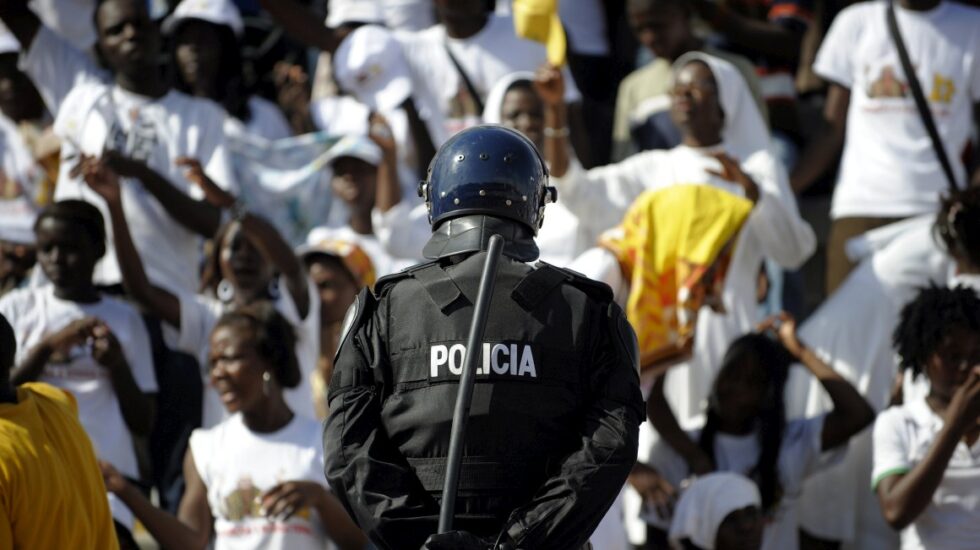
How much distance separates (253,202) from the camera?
8758mm

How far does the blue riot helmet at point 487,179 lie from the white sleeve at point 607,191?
3.49m

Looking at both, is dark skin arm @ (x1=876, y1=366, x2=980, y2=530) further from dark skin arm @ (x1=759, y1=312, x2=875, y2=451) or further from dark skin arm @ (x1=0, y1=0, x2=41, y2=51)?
dark skin arm @ (x1=0, y1=0, x2=41, y2=51)

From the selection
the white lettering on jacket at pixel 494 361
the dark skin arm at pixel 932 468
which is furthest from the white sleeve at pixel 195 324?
the white lettering on jacket at pixel 494 361

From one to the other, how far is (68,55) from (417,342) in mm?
5057

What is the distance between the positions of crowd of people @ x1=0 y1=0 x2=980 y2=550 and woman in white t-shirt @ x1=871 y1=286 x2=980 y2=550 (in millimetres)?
12

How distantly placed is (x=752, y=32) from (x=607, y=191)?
1678mm

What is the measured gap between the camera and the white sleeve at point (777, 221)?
7648 mm

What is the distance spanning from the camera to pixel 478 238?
166 inches

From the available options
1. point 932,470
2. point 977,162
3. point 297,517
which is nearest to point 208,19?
point 297,517

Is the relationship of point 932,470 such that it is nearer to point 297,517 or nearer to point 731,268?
point 731,268

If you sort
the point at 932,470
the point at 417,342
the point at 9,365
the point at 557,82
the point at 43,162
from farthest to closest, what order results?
the point at 43,162 → the point at 557,82 → the point at 932,470 → the point at 9,365 → the point at 417,342

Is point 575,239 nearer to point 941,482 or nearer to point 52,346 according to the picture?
point 941,482

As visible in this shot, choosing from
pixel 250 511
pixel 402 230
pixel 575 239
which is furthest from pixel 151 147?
pixel 250 511

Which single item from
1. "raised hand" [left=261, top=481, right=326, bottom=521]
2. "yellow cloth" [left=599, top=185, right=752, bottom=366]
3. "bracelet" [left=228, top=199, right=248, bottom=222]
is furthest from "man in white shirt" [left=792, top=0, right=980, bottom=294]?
"raised hand" [left=261, top=481, right=326, bottom=521]
